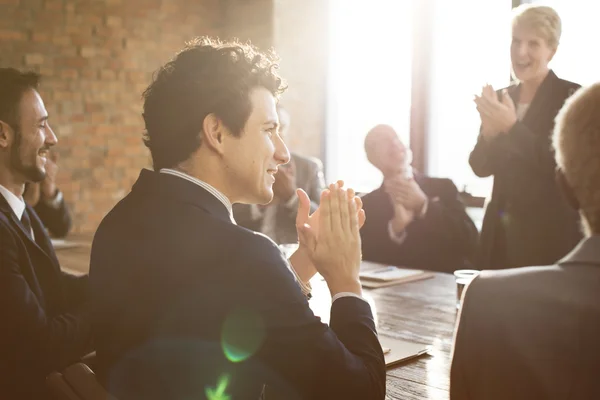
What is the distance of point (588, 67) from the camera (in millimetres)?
3328

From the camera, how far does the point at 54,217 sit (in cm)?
366

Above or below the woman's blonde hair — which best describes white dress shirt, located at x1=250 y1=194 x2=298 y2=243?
below

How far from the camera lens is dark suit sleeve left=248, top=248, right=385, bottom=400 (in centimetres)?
94

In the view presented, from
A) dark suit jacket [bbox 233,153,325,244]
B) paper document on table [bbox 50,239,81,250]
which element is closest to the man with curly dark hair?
paper document on table [bbox 50,239,81,250]

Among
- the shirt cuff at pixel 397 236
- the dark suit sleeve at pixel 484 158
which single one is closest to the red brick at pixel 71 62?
the shirt cuff at pixel 397 236

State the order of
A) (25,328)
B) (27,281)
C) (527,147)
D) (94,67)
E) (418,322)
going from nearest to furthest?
(25,328)
(27,281)
(418,322)
(527,147)
(94,67)

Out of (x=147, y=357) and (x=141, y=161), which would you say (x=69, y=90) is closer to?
(x=141, y=161)

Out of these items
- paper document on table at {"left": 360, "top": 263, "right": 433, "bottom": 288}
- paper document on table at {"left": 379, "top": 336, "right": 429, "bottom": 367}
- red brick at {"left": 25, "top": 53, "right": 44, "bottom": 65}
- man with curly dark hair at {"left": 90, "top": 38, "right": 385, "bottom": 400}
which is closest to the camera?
man with curly dark hair at {"left": 90, "top": 38, "right": 385, "bottom": 400}

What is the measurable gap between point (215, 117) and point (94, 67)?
4.30 meters

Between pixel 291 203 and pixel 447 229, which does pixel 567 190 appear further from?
pixel 291 203

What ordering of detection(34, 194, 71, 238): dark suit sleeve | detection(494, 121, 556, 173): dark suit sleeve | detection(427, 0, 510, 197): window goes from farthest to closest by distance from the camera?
detection(427, 0, 510, 197): window
detection(34, 194, 71, 238): dark suit sleeve
detection(494, 121, 556, 173): dark suit sleeve

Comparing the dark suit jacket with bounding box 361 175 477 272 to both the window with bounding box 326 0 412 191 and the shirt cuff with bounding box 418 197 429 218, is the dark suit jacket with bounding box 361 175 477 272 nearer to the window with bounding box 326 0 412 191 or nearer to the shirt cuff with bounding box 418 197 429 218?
the shirt cuff with bounding box 418 197 429 218

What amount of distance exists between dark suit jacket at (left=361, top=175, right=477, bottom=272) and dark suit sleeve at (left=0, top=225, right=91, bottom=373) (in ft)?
5.56

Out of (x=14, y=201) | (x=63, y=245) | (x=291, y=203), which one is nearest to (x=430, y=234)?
(x=291, y=203)
